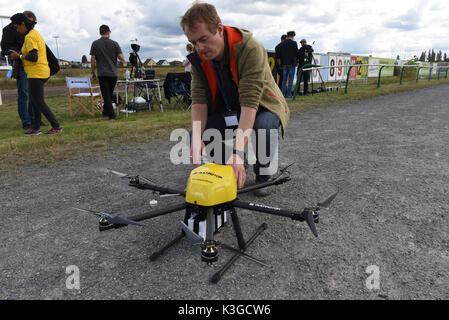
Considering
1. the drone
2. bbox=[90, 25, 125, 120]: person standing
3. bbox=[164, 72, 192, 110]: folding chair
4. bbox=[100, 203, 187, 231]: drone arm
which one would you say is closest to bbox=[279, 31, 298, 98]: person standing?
bbox=[164, 72, 192, 110]: folding chair

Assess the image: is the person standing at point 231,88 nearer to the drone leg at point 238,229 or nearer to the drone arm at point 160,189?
the drone leg at point 238,229

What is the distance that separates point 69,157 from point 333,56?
19162mm

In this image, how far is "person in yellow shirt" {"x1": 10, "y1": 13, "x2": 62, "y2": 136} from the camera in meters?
5.20

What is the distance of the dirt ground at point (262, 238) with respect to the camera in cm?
171


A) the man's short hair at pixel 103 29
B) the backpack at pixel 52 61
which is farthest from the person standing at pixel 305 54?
the backpack at pixel 52 61

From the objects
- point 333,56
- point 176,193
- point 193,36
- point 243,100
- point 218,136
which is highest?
point 333,56

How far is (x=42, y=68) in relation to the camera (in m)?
5.51

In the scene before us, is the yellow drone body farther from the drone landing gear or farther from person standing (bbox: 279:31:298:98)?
person standing (bbox: 279:31:298:98)

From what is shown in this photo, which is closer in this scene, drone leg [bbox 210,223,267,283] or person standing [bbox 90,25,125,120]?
drone leg [bbox 210,223,267,283]

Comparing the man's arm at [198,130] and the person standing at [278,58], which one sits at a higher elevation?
the person standing at [278,58]

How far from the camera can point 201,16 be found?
195 cm

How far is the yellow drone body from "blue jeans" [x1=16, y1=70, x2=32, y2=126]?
597cm
